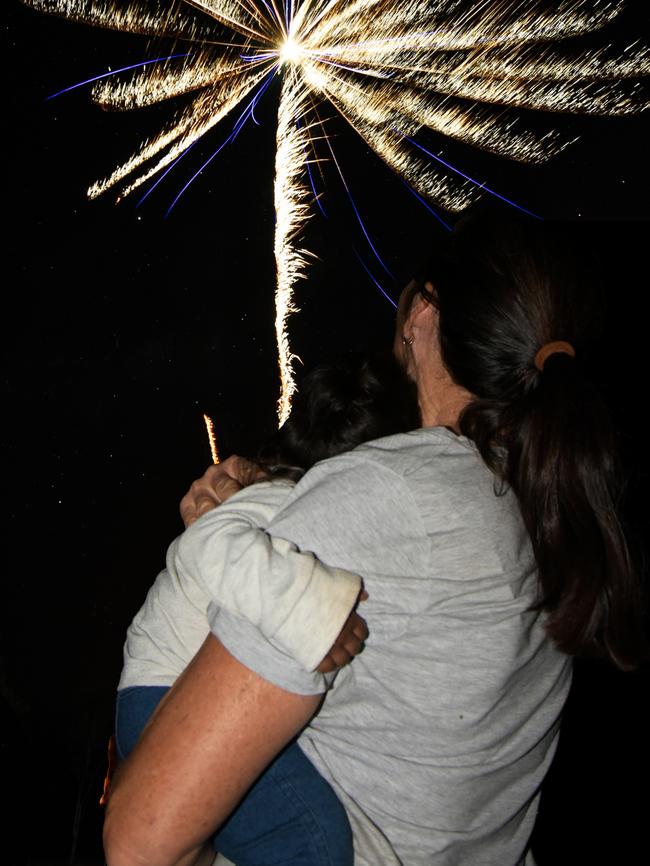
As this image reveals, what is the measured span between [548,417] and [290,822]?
49cm

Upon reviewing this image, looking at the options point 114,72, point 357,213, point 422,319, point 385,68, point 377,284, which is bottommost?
point 422,319

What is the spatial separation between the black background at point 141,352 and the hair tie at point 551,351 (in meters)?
0.81

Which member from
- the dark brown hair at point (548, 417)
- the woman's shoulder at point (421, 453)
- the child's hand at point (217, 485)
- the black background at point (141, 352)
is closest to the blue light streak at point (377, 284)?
the black background at point (141, 352)

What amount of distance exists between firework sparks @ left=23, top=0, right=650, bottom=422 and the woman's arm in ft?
5.19

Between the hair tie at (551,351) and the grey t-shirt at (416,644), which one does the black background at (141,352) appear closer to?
the hair tie at (551,351)

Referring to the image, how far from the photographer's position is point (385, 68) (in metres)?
1.93

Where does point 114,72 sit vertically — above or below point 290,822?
above

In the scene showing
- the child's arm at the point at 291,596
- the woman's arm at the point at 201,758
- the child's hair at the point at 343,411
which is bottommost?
the woman's arm at the point at 201,758

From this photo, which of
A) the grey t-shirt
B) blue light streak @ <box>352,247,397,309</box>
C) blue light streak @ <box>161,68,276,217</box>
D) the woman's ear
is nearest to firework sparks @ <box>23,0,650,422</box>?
blue light streak @ <box>161,68,276,217</box>

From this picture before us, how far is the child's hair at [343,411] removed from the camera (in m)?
0.99

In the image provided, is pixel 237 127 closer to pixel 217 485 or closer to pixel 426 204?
pixel 426 204

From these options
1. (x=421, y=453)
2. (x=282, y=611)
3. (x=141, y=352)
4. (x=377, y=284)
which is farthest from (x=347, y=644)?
(x=377, y=284)

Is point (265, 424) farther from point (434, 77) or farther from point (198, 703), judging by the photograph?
point (198, 703)

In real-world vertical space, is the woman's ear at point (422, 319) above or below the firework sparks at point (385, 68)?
below
